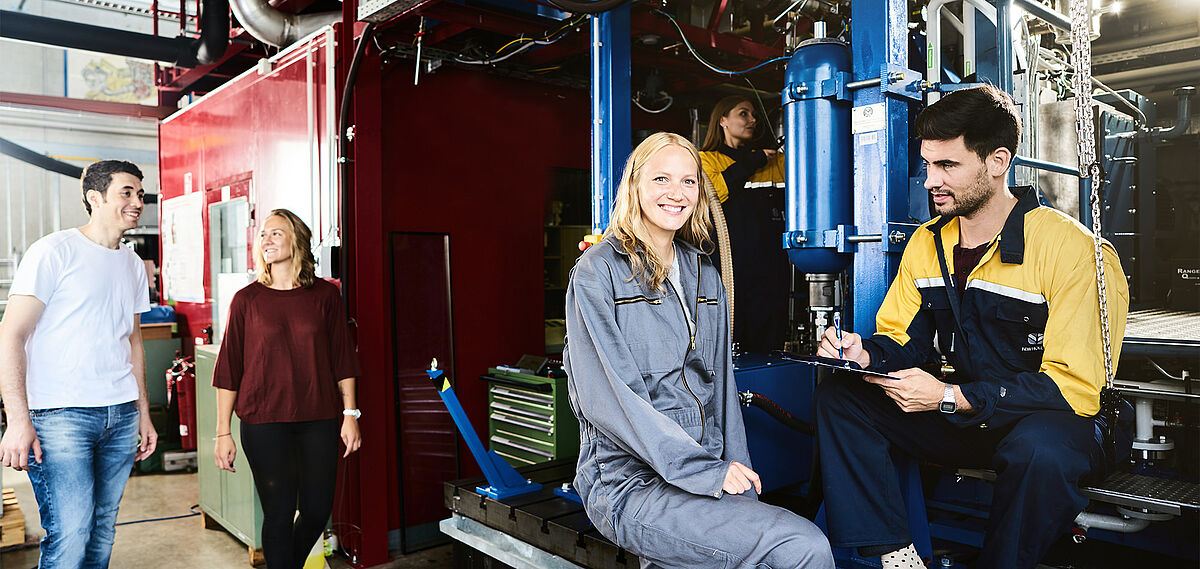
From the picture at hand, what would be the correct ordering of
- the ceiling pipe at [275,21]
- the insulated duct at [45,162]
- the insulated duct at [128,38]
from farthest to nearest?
1. the insulated duct at [45,162]
2. the insulated duct at [128,38]
3. the ceiling pipe at [275,21]

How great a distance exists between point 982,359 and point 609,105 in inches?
66.0

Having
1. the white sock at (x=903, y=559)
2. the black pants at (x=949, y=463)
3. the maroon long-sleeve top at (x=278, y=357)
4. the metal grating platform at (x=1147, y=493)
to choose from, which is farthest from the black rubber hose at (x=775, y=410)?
the maroon long-sleeve top at (x=278, y=357)

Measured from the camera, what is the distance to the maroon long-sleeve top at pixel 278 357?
315cm

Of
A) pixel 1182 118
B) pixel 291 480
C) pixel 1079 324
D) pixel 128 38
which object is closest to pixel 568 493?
pixel 291 480

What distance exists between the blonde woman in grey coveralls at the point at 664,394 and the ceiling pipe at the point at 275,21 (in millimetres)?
2998

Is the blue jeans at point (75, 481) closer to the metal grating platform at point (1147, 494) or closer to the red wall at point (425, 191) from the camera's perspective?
the red wall at point (425, 191)

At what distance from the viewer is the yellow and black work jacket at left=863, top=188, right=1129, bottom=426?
6.42ft

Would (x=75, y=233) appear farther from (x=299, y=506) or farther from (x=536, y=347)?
(x=536, y=347)

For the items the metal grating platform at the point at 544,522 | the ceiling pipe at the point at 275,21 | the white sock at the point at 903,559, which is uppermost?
the ceiling pipe at the point at 275,21

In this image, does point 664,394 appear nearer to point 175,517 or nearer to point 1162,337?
point 1162,337

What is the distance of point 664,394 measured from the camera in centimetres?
198

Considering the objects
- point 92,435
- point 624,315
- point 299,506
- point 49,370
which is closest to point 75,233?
point 49,370

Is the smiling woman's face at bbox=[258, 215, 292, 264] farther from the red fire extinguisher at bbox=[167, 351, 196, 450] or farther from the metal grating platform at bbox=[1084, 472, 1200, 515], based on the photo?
the metal grating platform at bbox=[1084, 472, 1200, 515]

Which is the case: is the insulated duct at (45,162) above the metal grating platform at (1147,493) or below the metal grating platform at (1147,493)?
above
